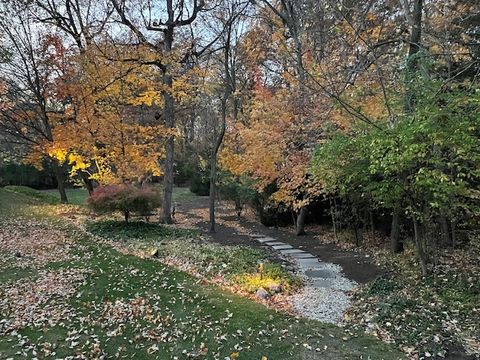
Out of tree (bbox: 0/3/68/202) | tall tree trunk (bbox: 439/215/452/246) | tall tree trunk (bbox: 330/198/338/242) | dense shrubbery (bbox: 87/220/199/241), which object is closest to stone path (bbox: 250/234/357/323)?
tall tree trunk (bbox: 330/198/338/242)

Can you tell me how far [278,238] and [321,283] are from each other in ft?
17.3

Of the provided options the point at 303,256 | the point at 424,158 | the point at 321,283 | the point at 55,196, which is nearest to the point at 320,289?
the point at 321,283

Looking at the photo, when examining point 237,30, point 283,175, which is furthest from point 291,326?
point 237,30

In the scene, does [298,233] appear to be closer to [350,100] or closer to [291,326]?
[350,100]

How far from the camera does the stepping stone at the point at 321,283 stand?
7.55m

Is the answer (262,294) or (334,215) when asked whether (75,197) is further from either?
(262,294)

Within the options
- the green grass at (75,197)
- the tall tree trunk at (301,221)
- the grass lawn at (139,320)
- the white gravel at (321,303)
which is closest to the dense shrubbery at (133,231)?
the grass lawn at (139,320)

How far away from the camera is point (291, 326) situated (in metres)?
5.42

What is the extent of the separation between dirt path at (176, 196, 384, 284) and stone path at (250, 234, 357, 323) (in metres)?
0.31

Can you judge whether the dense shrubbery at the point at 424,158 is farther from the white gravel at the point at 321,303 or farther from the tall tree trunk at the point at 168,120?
the tall tree trunk at the point at 168,120

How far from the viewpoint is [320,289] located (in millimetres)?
7336

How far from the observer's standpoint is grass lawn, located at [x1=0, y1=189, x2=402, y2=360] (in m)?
4.73

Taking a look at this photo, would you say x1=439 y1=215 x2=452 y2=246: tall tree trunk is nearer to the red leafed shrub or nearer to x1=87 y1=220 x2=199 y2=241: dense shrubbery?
x1=87 y1=220 x2=199 y2=241: dense shrubbery

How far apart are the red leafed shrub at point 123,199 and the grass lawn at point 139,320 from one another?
3146 millimetres
